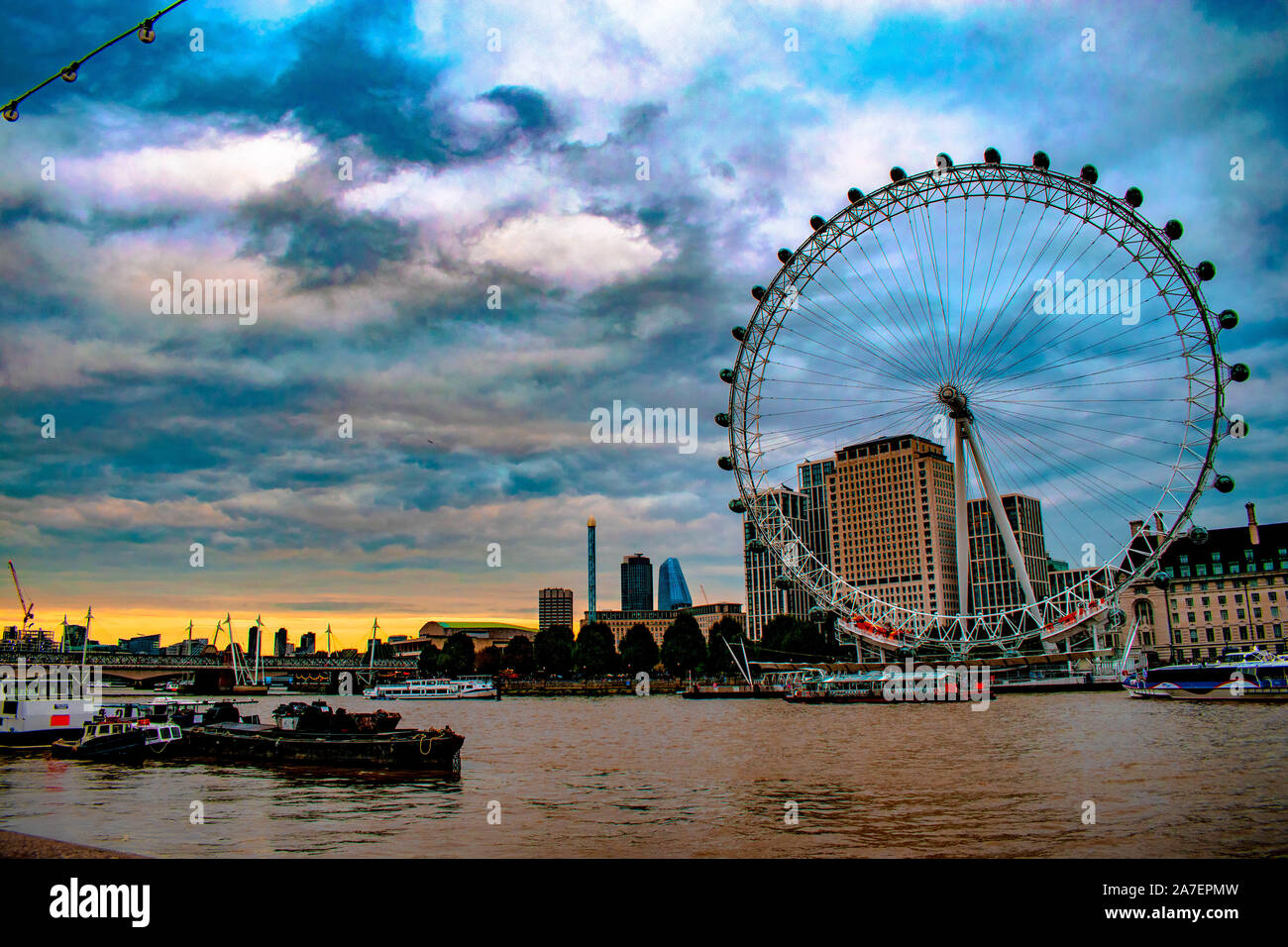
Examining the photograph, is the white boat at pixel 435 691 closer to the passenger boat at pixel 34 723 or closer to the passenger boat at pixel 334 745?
the passenger boat at pixel 34 723

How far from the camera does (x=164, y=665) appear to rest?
197 m

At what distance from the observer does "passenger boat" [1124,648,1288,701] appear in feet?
303

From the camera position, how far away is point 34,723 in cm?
6538

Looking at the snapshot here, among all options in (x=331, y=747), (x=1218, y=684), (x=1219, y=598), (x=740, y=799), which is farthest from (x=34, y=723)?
(x=1219, y=598)

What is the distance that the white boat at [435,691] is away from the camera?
579ft

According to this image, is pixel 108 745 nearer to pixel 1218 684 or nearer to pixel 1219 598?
pixel 1218 684

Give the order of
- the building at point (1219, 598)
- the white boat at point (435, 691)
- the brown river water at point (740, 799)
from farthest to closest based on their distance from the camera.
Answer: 1. the white boat at point (435, 691)
2. the building at point (1219, 598)
3. the brown river water at point (740, 799)

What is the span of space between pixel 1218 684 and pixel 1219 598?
9308 cm

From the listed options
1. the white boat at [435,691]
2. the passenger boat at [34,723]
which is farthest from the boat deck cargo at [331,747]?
the white boat at [435,691]

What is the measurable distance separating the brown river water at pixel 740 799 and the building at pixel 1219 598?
128442 millimetres

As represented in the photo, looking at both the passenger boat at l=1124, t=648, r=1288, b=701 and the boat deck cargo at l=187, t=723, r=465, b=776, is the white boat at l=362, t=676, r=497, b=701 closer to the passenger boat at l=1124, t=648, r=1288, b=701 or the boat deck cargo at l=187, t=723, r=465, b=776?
the boat deck cargo at l=187, t=723, r=465, b=776

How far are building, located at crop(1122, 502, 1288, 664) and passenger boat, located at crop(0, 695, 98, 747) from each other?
6827 inches
